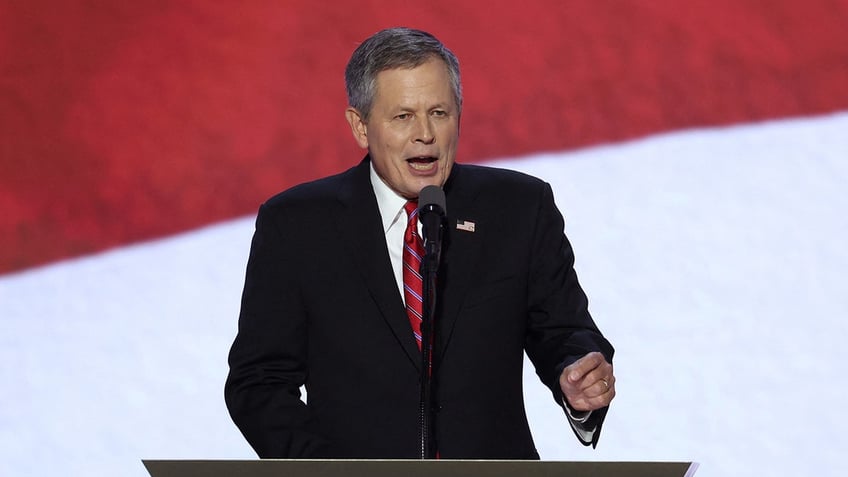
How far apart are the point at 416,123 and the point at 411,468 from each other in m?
0.89

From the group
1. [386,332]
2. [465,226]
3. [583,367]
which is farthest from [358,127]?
[583,367]

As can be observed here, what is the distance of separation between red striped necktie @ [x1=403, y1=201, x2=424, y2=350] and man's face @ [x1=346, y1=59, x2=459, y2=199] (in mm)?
85

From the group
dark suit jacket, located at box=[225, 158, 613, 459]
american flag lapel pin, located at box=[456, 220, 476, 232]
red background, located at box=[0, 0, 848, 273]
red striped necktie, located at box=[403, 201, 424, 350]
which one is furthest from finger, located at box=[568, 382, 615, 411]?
red background, located at box=[0, 0, 848, 273]

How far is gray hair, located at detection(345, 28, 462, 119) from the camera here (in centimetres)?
210

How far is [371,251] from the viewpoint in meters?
2.15

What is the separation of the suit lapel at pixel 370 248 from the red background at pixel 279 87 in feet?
3.36

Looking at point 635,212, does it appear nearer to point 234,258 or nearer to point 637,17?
point 637,17

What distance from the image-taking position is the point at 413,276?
2094 mm

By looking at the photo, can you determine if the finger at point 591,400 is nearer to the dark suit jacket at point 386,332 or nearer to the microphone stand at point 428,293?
the dark suit jacket at point 386,332

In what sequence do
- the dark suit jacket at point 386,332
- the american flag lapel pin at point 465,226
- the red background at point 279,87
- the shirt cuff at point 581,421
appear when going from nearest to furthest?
the shirt cuff at point 581,421 < the dark suit jacket at point 386,332 < the american flag lapel pin at point 465,226 < the red background at point 279,87

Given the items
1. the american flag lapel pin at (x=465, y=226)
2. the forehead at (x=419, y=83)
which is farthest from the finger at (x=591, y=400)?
the forehead at (x=419, y=83)

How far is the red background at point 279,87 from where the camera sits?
128 inches

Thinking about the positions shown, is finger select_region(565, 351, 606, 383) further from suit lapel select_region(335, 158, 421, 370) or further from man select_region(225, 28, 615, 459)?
suit lapel select_region(335, 158, 421, 370)

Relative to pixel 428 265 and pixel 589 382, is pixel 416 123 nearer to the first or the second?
pixel 428 265
